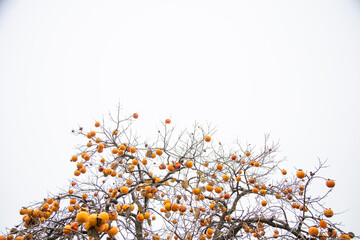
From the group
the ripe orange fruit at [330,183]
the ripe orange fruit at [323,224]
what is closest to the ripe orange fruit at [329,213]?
the ripe orange fruit at [323,224]

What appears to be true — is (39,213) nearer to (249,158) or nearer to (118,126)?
(118,126)

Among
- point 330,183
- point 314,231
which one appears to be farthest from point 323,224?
point 330,183

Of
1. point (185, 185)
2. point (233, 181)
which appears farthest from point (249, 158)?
point (185, 185)

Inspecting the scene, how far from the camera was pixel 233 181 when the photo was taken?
3.67 metres

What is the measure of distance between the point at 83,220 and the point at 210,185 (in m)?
1.91

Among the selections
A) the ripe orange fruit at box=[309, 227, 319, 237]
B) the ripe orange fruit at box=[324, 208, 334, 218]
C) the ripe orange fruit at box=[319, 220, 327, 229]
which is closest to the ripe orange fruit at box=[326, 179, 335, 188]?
the ripe orange fruit at box=[324, 208, 334, 218]

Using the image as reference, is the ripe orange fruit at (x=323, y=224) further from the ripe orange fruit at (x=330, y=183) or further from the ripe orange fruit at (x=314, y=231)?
the ripe orange fruit at (x=330, y=183)

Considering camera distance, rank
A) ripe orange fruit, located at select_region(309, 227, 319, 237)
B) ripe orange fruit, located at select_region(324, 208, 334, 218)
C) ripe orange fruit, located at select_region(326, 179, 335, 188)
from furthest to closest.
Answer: ripe orange fruit, located at select_region(326, 179, 335, 188), ripe orange fruit, located at select_region(324, 208, 334, 218), ripe orange fruit, located at select_region(309, 227, 319, 237)

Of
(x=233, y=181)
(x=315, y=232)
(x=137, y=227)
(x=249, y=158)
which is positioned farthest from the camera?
(x=249, y=158)

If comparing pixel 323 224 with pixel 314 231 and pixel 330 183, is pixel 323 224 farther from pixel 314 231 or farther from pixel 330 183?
pixel 330 183

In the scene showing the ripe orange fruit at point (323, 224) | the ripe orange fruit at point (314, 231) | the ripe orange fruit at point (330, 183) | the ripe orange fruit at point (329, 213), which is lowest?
the ripe orange fruit at point (314, 231)

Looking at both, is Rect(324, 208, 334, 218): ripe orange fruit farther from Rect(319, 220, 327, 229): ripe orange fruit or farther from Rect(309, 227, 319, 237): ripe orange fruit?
Rect(309, 227, 319, 237): ripe orange fruit

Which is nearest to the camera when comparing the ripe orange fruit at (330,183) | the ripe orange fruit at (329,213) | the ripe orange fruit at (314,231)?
the ripe orange fruit at (314,231)

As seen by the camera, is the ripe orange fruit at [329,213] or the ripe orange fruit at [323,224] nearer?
the ripe orange fruit at [323,224]
